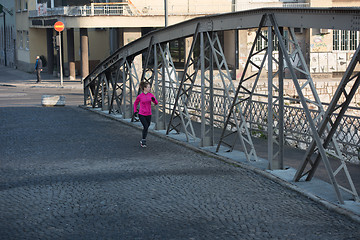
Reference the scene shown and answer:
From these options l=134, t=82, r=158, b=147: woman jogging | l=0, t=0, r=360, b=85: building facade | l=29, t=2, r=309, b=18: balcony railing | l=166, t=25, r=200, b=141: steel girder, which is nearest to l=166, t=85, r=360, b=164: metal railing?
l=166, t=25, r=200, b=141: steel girder

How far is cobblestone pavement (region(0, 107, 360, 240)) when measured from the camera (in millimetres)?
7857

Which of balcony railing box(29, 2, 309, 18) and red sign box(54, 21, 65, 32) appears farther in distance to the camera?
balcony railing box(29, 2, 309, 18)

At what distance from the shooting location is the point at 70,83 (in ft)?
132

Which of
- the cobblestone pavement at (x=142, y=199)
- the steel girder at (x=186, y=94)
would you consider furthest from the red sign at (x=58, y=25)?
the cobblestone pavement at (x=142, y=199)

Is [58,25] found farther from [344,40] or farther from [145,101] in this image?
[145,101]

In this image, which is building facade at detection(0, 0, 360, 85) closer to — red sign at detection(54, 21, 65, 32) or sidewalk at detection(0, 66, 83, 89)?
red sign at detection(54, 21, 65, 32)

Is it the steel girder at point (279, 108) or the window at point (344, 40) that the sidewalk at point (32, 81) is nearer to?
the window at point (344, 40)

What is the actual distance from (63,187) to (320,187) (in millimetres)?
3942

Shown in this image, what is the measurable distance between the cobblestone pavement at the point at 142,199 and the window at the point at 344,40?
28143mm

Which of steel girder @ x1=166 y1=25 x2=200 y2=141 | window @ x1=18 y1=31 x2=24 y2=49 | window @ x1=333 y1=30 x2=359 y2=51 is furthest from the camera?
window @ x1=18 y1=31 x2=24 y2=49

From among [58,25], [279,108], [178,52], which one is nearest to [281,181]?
[279,108]

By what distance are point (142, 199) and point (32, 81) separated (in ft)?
115

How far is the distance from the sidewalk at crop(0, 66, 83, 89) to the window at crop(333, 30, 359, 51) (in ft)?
51.8

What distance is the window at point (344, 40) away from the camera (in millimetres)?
40719
